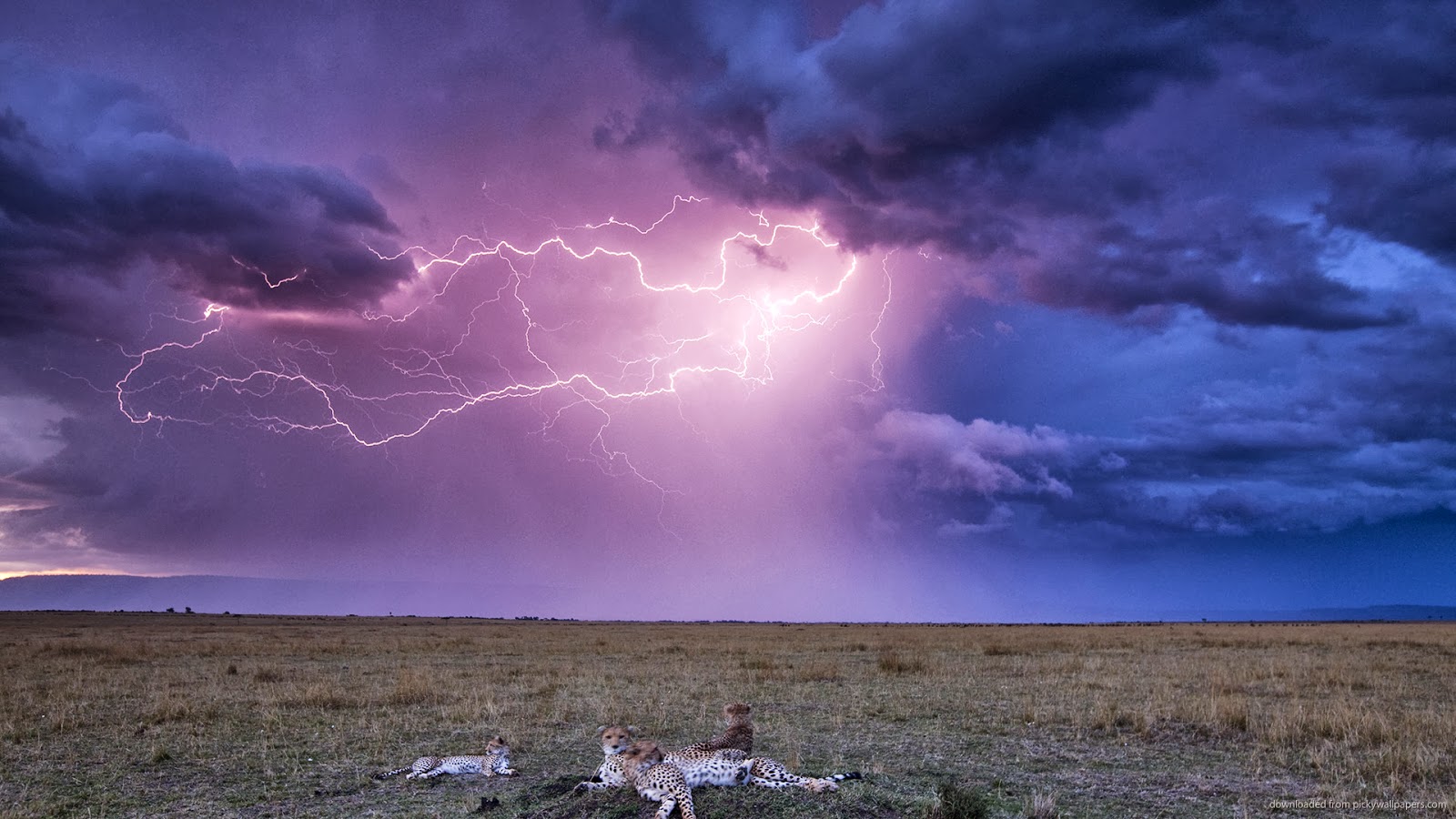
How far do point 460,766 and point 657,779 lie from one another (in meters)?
3.69

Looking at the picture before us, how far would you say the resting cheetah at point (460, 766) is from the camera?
33.2 feet

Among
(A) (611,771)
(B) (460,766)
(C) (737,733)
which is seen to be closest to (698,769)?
(A) (611,771)

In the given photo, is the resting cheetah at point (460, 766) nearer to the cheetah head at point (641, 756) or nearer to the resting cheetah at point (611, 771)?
the resting cheetah at point (611, 771)

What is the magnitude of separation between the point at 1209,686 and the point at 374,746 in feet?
55.9

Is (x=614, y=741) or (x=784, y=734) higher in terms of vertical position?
(x=614, y=741)

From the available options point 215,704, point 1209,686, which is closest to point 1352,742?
point 1209,686

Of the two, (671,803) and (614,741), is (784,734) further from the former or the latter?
(671,803)

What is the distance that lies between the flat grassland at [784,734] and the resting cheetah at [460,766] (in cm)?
15

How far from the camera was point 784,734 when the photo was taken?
12.8 meters

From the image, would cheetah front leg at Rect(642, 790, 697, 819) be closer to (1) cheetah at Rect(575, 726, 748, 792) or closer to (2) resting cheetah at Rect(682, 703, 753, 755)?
(1) cheetah at Rect(575, 726, 748, 792)

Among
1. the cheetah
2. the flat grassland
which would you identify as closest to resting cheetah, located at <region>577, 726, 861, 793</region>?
the cheetah

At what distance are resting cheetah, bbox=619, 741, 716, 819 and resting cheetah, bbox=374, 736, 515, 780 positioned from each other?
2290 mm

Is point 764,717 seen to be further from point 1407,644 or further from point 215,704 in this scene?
point 1407,644

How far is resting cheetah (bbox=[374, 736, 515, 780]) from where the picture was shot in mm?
10117
